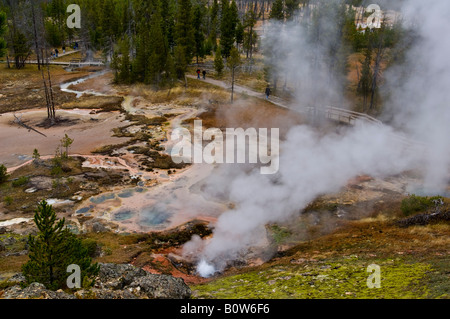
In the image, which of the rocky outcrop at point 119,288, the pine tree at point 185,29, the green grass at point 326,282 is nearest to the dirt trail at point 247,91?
the pine tree at point 185,29

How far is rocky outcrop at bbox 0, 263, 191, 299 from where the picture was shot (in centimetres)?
923

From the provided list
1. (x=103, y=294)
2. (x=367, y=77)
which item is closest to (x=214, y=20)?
(x=367, y=77)

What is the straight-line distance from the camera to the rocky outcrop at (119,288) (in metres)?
9.23

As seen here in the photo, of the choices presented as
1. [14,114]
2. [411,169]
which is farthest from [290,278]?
[14,114]

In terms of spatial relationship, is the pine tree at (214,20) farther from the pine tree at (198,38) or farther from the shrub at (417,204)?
the shrub at (417,204)

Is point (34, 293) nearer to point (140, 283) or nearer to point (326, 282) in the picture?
point (140, 283)

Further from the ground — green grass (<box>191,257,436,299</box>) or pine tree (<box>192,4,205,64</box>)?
pine tree (<box>192,4,205,64</box>)

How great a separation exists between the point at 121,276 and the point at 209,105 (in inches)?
1328

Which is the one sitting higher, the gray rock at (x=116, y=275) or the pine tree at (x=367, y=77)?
the pine tree at (x=367, y=77)

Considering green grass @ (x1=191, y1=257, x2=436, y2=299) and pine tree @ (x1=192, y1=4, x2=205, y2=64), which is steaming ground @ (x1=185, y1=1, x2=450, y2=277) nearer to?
green grass @ (x1=191, y1=257, x2=436, y2=299)

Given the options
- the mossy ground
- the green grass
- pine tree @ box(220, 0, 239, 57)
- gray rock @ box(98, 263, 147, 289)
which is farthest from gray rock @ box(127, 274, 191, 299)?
pine tree @ box(220, 0, 239, 57)

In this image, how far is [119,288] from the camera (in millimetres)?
10852

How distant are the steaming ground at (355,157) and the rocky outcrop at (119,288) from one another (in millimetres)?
4181

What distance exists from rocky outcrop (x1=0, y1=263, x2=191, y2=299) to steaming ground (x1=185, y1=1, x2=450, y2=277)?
4181 mm
